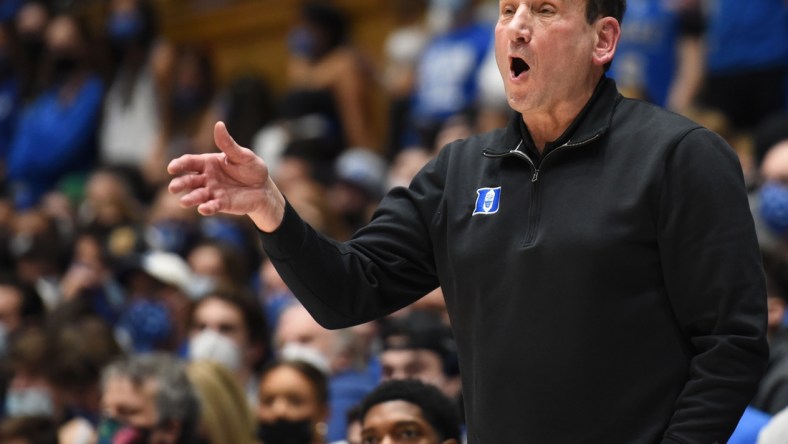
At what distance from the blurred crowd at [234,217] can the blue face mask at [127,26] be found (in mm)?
15

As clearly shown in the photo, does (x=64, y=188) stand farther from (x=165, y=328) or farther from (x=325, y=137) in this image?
(x=165, y=328)

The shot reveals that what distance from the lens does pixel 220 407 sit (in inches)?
176

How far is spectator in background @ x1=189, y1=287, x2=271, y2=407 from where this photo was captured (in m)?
5.24

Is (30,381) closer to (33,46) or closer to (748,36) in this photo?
(748,36)

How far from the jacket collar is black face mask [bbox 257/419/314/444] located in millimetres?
2104

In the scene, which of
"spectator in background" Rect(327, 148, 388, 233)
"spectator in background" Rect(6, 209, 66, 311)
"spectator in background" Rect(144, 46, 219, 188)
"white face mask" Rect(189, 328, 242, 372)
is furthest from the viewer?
"spectator in background" Rect(144, 46, 219, 188)

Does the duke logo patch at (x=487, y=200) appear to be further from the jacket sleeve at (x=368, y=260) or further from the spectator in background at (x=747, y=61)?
the spectator in background at (x=747, y=61)

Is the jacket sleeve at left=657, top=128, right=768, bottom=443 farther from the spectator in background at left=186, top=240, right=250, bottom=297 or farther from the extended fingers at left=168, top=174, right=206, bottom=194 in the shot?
the spectator in background at left=186, top=240, right=250, bottom=297

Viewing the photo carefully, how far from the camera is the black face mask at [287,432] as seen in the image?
4.17 m

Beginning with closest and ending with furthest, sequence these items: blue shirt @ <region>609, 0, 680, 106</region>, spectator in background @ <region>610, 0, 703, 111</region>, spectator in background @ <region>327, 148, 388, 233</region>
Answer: spectator in background @ <region>610, 0, 703, 111</region> < blue shirt @ <region>609, 0, 680, 106</region> < spectator in background @ <region>327, 148, 388, 233</region>

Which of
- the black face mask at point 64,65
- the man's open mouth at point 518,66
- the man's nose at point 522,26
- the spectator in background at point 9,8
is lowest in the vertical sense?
the man's open mouth at point 518,66

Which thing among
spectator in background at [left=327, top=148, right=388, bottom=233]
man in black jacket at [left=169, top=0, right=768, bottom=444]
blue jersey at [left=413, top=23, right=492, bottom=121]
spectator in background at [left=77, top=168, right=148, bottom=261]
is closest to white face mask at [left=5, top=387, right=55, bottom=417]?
spectator in background at [left=77, top=168, right=148, bottom=261]

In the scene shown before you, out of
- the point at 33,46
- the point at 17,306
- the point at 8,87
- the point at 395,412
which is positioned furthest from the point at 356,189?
the point at 8,87

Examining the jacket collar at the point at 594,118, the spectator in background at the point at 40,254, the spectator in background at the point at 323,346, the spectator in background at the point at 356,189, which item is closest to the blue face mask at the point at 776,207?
the spectator in background at the point at 323,346
